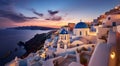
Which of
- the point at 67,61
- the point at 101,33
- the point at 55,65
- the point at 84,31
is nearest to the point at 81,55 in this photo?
the point at 67,61

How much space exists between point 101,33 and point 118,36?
4.53 metres

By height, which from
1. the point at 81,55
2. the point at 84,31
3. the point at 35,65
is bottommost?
the point at 35,65

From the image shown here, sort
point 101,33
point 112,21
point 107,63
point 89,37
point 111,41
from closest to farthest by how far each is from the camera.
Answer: point 107,63, point 111,41, point 101,33, point 112,21, point 89,37

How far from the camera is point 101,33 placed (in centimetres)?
1426

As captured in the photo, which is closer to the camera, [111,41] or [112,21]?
[111,41]

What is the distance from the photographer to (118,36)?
9.73 metres

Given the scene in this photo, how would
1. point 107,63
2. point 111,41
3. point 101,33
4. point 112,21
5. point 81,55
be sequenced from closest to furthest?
1. point 107,63
2. point 111,41
3. point 81,55
4. point 101,33
5. point 112,21

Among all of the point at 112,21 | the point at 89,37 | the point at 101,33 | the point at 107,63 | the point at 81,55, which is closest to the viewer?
the point at 107,63

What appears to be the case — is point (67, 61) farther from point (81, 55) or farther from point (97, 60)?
point (97, 60)

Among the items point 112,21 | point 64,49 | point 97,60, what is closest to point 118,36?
point 97,60

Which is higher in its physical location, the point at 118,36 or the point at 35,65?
the point at 118,36

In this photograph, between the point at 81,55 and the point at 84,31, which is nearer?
the point at 81,55

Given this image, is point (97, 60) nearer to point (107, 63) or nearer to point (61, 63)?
point (107, 63)

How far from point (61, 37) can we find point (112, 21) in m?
5.38
